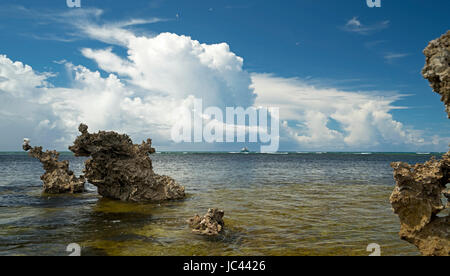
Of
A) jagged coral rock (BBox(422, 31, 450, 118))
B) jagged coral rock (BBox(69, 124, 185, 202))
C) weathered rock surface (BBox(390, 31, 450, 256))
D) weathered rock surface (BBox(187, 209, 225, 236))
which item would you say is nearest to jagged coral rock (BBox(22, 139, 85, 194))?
jagged coral rock (BBox(69, 124, 185, 202))

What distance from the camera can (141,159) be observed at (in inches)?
831

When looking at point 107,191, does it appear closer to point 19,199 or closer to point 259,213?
point 19,199

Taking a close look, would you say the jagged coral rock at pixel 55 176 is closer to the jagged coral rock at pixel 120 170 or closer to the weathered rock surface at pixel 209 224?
the jagged coral rock at pixel 120 170

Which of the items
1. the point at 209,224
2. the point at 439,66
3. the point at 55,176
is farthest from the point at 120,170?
the point at 439,66

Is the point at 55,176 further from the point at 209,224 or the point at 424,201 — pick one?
the point at 424,201

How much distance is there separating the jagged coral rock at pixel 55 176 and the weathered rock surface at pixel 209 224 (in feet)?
53.9

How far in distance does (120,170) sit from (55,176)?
805 cm

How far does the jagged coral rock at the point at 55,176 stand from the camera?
A: 23.7 m

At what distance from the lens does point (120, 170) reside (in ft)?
66.7

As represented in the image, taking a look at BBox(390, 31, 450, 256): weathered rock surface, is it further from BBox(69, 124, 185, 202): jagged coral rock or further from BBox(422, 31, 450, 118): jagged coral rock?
BBox(69, 124, 185, 202): jagged coral rock

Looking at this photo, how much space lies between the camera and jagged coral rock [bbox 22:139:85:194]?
23.7 meters

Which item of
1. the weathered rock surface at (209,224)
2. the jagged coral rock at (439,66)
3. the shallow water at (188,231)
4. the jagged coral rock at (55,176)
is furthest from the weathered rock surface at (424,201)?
the jagged coral rock at (55,176)
